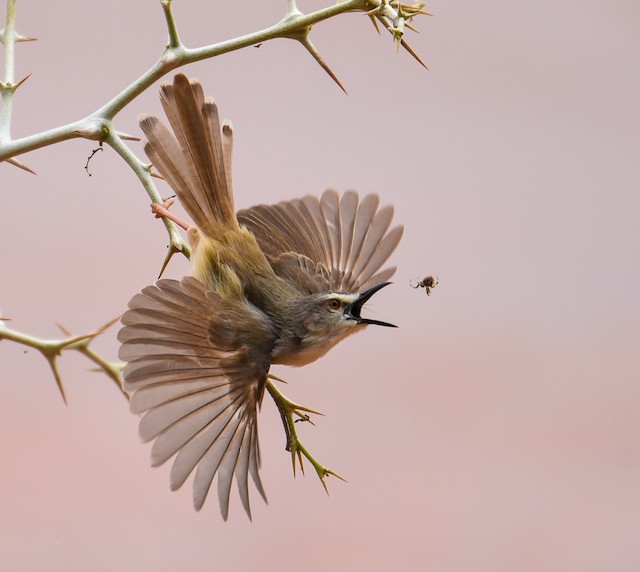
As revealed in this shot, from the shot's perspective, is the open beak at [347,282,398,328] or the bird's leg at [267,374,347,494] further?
the open beak at [347,282,398,328]

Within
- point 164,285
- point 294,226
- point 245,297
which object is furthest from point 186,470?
point 294,226

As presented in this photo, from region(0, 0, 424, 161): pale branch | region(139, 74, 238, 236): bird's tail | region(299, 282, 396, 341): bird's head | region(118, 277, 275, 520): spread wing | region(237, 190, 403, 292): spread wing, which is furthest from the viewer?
region(237, 190, 403, 292): spread wing

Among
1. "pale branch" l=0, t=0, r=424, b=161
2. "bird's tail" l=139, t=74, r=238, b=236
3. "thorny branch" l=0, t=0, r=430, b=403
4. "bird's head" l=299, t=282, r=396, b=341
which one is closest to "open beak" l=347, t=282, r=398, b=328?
"bird's head" l=299, t=282, r=396, b=341

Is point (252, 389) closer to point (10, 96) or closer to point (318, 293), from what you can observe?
point (318, 293)

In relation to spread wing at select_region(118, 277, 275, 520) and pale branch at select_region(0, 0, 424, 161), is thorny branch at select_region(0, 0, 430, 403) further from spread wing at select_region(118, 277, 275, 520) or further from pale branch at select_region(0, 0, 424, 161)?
spread wing at select_region(118, 277, 275, 520)

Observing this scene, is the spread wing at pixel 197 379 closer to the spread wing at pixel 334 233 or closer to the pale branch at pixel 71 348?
the pale branch at pixel 71 348

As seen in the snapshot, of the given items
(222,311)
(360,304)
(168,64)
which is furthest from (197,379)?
(168,64)

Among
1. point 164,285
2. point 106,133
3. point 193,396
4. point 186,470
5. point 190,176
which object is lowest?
point 186,470

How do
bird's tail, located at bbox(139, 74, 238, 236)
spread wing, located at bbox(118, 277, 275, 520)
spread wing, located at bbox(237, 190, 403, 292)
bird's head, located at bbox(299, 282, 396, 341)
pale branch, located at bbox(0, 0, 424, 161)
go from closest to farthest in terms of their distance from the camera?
pale branch, located at bbox(0, 0, 424, 161)
spread wing, located at bbox(118, 277, 275, 520)
bird's tail, located at bbox(139, 74, 238, 236)
bird's head, located at bbox(299, 282, 396, 341)
spread wing, located at bbox(237, 190, 403, 292)
